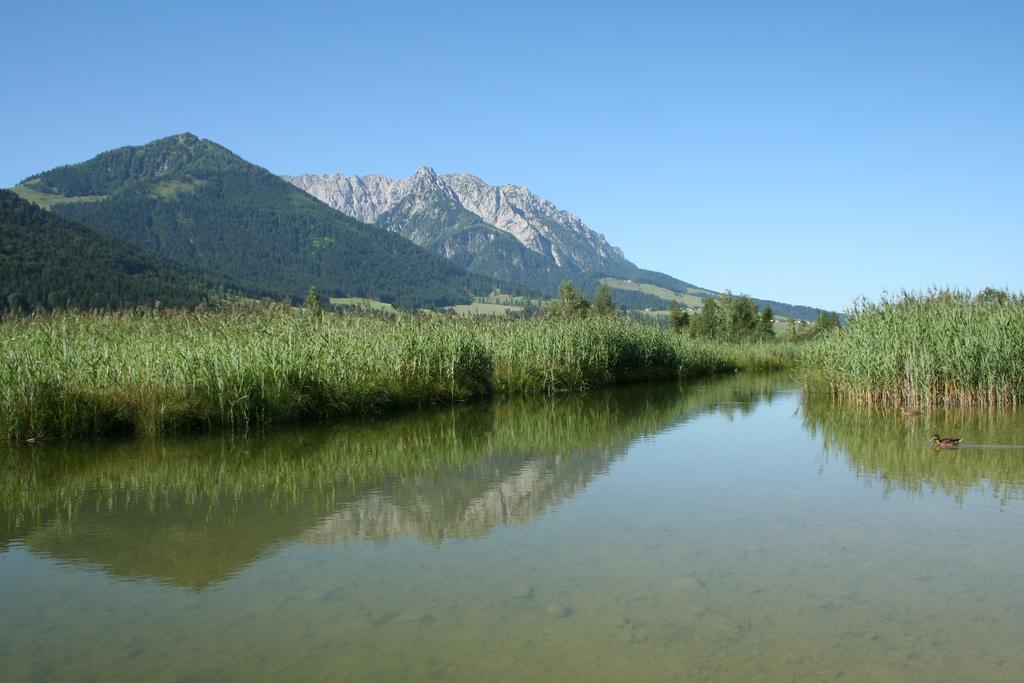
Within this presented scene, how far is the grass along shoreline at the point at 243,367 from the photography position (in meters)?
11.2

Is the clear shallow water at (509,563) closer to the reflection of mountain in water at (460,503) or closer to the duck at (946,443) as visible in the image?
the reflection of mountain in water at (460,503)

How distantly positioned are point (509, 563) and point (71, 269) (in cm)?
10636

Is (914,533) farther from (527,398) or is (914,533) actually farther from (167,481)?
(527,398)

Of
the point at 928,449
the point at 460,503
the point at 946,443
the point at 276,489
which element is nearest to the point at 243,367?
the point at 276,489

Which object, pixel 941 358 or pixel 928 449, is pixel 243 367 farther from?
pixel 941 358

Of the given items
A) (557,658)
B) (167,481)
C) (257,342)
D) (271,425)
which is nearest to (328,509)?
(167,481)

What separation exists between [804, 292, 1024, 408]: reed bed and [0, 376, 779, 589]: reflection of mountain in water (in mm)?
5257

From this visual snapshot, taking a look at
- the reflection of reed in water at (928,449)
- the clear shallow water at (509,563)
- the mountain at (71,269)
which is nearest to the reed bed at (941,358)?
the reflection of reed in water at (928,449)

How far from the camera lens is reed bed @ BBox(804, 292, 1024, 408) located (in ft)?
46.9

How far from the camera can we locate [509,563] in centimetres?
559

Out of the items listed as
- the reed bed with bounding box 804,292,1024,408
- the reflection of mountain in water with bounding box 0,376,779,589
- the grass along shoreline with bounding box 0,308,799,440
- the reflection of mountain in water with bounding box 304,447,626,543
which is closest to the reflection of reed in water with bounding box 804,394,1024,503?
the reed bed with bounding box 804,292,1024,408

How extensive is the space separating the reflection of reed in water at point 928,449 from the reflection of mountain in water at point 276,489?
10.2 ft

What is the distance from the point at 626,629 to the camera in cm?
434

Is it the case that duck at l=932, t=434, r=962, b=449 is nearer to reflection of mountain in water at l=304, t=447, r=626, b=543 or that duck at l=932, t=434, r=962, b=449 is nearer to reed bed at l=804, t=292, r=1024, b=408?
reflection of mountain in water at l=304, t=447, r=626, b=543
